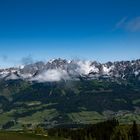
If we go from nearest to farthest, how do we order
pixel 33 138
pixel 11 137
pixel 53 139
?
1. pixel 11 137
2. pixel 33 138
3. pixel 53 139

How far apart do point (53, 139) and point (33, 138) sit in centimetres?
1292

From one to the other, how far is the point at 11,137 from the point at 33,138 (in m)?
12.5

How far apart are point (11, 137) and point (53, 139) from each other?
2538 centimetres

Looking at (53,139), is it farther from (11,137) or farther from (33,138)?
(11,137)

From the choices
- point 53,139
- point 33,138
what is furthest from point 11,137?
point 53,139

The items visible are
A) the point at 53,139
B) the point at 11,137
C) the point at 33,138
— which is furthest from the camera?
the point at 53,139

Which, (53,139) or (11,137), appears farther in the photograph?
(53,139)

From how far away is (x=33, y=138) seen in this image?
156 m

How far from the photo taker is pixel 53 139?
167 metres

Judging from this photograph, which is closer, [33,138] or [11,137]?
[11,137]

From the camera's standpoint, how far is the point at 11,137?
146500 millimetres

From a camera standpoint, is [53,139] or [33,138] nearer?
[33,138]
